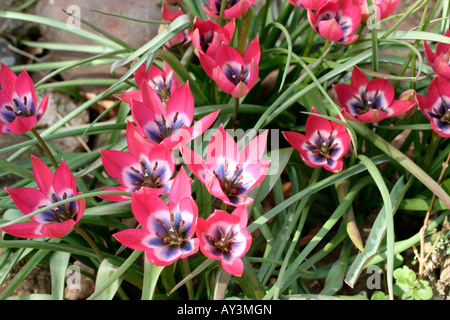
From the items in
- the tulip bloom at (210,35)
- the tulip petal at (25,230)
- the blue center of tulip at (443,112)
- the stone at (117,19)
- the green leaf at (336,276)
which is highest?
the stone at (117,19)

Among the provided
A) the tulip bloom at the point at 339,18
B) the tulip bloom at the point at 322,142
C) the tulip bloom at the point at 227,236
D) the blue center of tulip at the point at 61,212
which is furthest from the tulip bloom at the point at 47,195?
the tulip bloom at the point at 339,18

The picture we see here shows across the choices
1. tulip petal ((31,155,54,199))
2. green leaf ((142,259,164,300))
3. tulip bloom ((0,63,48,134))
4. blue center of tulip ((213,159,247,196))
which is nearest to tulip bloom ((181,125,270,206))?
blue center of tulip ((213,159,247,196))

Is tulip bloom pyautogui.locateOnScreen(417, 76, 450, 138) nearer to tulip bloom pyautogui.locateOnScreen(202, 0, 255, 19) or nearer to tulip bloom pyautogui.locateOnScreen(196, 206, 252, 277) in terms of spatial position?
tulip bloom pyautogui.locateOnScreen(202, 0, 255, 19)

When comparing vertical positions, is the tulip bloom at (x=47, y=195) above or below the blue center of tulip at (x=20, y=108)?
below

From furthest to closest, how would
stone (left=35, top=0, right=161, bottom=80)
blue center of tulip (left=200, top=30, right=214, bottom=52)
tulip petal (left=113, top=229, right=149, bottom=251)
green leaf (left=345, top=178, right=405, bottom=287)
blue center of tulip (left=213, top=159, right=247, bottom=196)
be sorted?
stone (left=35, top=0, right=161, bottom=80), blue center of tulip (left=200, top=30, right=214, bottom=52), green leaf (left=345, top=178, right=405, bottom=287), blue center of tulip (left=213, top=159, right=247, bottom=196), tulip petal (left=113, top=229, right=149, bottom=251)

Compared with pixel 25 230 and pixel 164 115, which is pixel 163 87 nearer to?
pixel 164 115

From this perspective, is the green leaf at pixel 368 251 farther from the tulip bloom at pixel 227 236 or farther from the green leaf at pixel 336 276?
the tulip bloom at pixel 227 236
